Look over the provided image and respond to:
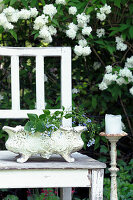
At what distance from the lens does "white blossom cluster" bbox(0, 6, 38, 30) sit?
8.03 ft

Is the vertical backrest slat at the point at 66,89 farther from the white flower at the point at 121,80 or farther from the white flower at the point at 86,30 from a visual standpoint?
the white flower at the point at 121,80

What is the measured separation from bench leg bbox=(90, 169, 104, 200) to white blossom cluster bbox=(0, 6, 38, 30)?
3.66ft

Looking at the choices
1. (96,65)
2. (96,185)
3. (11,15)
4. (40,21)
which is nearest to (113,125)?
(96,185)

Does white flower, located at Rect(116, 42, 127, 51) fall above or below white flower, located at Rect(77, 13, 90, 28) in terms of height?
below

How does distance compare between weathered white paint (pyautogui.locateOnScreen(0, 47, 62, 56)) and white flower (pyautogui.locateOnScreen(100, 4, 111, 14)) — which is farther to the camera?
white flower (pyautogui.locateOnScreen(100, 4, 111, 14))

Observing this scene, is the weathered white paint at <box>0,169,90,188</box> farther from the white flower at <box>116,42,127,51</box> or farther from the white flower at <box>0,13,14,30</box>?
the white flower at <box>116,42,127,51</box>

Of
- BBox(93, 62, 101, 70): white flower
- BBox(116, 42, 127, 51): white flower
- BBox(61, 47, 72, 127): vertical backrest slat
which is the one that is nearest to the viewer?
BBox(61, 47, 72, 127): vertical backrest slat

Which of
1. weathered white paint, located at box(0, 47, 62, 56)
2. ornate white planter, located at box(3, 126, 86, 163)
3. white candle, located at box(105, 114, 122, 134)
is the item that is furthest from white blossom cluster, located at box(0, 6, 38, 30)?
white candle, located at box(105, 114, 122, 134)

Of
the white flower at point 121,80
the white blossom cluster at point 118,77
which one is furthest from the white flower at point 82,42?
the white flower at point 121,80

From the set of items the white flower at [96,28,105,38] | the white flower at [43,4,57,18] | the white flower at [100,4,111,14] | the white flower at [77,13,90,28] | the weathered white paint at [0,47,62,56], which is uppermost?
the white flower at [100,4,111,14]

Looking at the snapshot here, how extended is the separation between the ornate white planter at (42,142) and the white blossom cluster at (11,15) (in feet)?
2.74

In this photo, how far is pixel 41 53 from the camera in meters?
2.32

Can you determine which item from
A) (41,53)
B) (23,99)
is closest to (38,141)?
(41,53)

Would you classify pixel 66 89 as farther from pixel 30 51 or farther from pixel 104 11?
pixel 104 11
